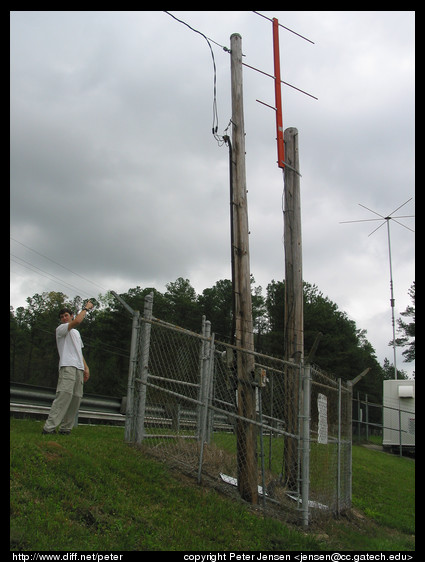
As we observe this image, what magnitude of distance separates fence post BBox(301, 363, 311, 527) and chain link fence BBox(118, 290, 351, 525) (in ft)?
0.04

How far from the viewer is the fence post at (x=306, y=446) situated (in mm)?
6711

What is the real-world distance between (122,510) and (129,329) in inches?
1605

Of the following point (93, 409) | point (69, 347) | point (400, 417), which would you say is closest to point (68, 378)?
point (69, 347)

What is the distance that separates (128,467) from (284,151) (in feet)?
18.6

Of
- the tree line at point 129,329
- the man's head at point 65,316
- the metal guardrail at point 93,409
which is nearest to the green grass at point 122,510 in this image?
the metal guardrail at point 93,409

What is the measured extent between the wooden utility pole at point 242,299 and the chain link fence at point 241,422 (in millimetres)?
17

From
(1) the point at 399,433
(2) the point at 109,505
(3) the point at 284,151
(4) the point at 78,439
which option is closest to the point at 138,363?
(4) the point at 78,439

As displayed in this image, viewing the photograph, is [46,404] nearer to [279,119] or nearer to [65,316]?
[65,316]

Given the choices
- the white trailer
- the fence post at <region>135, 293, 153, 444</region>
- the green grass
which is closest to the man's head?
the fence post at <region>135, 293, 153, 444</region>

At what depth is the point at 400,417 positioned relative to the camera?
24.1m

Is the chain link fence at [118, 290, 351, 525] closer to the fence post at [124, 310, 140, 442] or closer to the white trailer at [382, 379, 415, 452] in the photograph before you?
the fence post at [124, 310, 140, 442]

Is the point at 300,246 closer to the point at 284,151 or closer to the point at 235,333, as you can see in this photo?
the point at 284,151

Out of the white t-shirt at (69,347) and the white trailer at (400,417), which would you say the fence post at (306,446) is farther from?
the white trailer at (400,417)

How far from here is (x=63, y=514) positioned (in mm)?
4680
